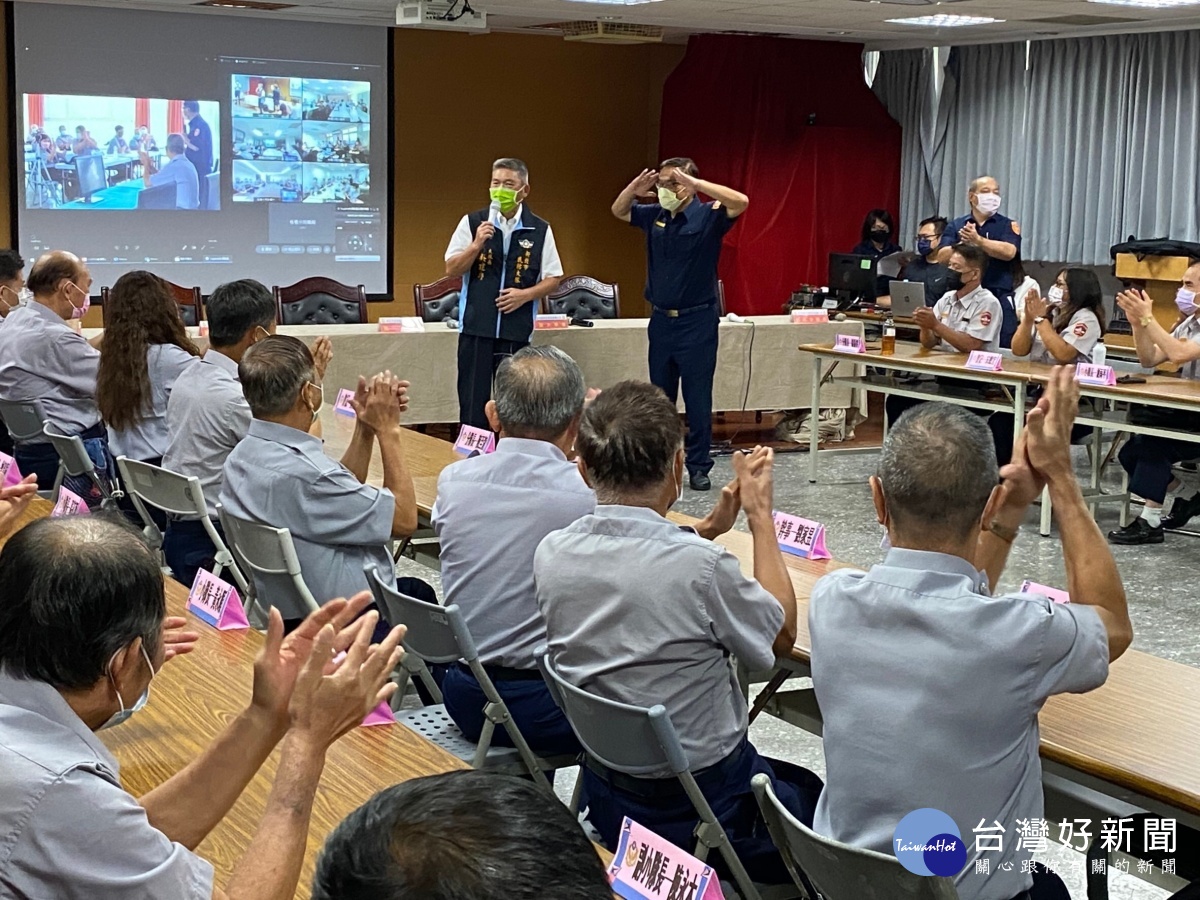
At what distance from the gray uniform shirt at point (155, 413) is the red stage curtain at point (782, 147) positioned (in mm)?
7514

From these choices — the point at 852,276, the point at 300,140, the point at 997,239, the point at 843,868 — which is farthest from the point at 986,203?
the point at 843,868

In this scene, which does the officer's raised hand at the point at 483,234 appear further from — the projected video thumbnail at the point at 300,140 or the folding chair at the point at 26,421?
the projected video thumbnail at the point at 300,140

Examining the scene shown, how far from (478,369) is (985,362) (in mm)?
2426

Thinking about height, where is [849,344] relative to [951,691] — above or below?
above

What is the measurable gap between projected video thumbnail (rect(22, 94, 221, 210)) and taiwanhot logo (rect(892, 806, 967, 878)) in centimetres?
970

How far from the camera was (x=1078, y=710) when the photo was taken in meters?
2.34

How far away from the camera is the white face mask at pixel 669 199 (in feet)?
22.9

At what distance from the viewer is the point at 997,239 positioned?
859 cm

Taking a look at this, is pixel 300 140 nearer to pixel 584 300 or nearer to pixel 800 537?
pixel 584 300

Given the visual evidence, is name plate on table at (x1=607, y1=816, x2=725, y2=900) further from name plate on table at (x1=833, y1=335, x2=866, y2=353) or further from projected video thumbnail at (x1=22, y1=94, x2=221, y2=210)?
projected video thumbnail at (x1=22, y1=94, x2=221, y2=210)

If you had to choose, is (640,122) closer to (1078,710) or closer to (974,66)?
(974,66)

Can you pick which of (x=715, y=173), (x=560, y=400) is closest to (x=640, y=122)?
(x=715, y=173)

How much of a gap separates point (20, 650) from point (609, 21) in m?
9.24

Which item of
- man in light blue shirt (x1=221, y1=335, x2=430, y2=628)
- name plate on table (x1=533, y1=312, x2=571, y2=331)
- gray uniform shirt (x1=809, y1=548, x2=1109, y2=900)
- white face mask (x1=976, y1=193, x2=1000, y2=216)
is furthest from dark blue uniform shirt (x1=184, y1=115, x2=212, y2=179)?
gray uniform shirt (x1=809, y1=548, x2=1109, y2=900)
